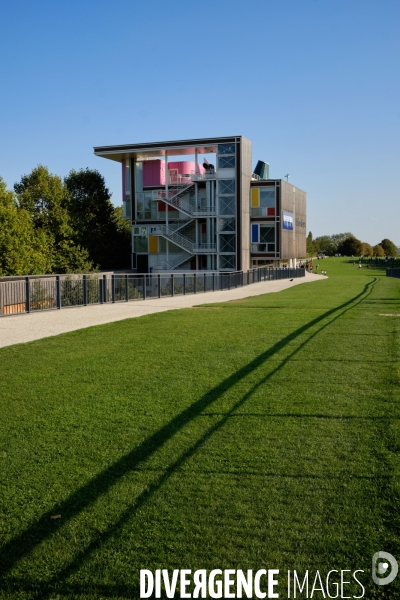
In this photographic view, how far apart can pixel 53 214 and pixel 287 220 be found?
2600 cm

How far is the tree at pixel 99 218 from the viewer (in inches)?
2773

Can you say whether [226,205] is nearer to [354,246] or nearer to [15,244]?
[15,244]

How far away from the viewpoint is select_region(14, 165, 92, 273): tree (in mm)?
63969

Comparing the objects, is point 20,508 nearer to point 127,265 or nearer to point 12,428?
point 12,428

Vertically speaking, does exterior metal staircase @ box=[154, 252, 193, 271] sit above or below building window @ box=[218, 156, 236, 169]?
below

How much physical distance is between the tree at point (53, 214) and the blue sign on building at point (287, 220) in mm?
21905

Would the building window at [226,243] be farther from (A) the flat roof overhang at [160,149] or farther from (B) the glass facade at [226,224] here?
(A) the flat roof overhang at [160,149]

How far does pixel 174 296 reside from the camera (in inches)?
1235

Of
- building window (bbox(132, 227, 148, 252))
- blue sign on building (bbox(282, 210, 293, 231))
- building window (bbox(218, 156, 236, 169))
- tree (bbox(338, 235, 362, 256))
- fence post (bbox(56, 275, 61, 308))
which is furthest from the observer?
tree (bbox(338, 235, 362, 256))

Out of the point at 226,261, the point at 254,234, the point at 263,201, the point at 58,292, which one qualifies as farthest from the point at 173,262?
the point at 58,292

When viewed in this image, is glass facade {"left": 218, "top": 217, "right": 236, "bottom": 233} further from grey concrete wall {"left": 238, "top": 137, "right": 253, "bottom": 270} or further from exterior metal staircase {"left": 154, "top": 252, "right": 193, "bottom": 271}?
exterior metal staircase {"left": 154, "top": 252, "right": 193, "bottom": 271}

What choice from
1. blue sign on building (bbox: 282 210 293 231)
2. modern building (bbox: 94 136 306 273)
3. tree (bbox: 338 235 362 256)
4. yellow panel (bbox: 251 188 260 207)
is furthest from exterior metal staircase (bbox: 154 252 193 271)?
tree (bbox: 338 235 362 256)

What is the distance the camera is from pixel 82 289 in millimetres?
22875

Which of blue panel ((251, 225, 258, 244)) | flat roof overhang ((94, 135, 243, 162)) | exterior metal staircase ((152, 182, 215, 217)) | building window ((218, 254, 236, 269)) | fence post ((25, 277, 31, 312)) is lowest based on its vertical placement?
fence post ((25, 277, 31, 312))
